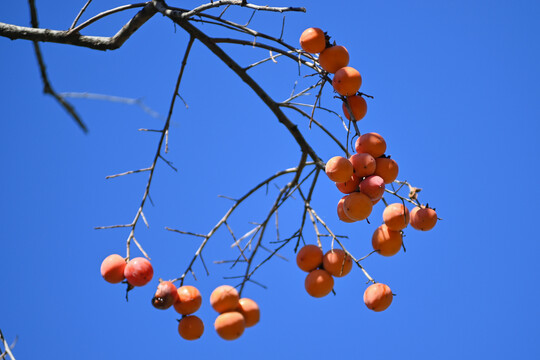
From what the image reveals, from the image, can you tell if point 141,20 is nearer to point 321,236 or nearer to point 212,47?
point 212,47

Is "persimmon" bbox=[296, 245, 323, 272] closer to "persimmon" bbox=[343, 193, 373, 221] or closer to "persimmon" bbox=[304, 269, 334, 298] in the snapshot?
"persimmon" bbox=[304, 269, 334, 298]

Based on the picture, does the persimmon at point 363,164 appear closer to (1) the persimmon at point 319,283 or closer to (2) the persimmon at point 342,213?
(2) the persimmon at point 342,213

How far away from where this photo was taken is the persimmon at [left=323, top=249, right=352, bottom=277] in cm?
268

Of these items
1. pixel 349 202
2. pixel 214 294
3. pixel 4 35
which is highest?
pixel 4 35

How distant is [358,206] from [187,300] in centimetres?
88

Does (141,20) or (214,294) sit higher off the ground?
(141,20)

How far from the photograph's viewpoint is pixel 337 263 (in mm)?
2684

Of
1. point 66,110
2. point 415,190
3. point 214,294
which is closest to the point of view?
point 66,110

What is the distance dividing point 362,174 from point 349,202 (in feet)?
0.44

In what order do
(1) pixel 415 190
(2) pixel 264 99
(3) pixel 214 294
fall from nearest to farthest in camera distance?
(3) pixel 214 294 → (1) pixel 415 190 → (2) pixel 264 99

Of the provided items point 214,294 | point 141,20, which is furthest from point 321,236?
point 141,20

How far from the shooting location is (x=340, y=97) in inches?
106

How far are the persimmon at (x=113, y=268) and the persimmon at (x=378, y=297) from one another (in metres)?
1.13

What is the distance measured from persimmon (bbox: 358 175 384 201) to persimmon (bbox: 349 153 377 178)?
3 centimetres
